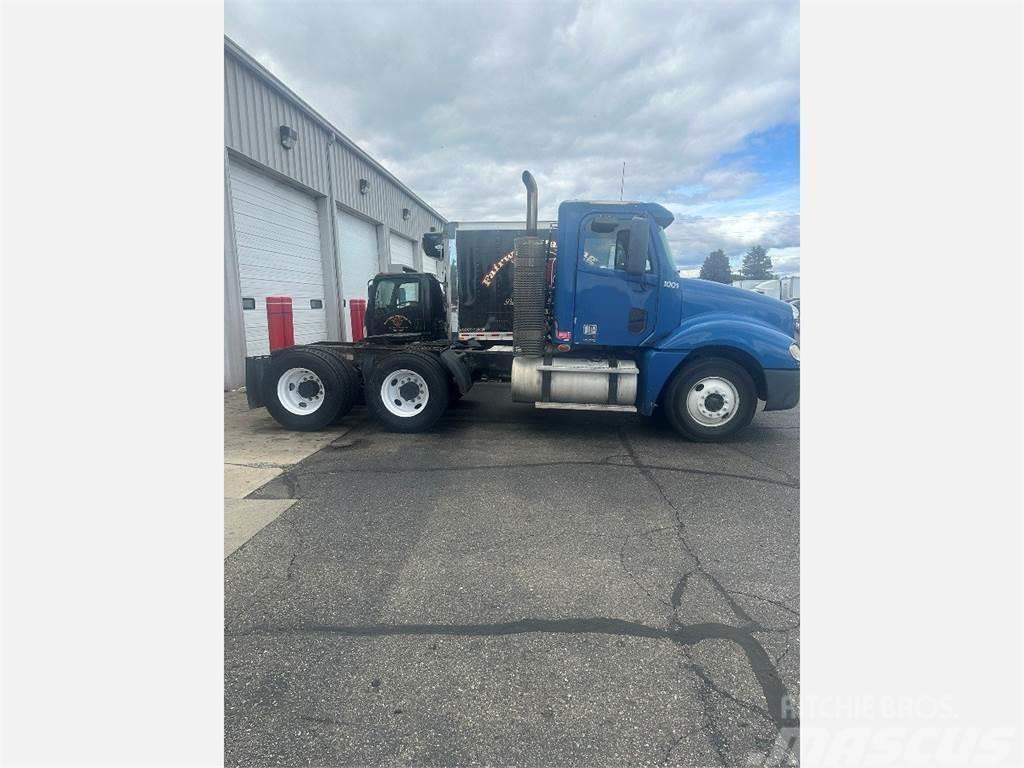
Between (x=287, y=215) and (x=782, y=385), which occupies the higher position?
(x=287, y=215)

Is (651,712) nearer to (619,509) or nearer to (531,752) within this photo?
(531,752)

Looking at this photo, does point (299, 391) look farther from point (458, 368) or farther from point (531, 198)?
point (531, 198)

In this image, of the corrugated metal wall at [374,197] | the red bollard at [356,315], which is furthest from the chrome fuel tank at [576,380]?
the corrugated metal wall at [374,197]

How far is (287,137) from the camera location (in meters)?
11.1

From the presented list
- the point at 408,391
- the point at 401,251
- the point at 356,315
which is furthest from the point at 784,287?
the point at 408,391

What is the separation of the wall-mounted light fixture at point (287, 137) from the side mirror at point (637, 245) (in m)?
9.17

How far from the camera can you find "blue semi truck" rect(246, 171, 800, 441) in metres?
5.88

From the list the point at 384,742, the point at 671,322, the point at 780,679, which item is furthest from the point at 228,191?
the point at 780,679

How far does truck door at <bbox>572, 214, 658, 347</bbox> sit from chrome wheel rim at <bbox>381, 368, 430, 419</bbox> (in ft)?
7.15

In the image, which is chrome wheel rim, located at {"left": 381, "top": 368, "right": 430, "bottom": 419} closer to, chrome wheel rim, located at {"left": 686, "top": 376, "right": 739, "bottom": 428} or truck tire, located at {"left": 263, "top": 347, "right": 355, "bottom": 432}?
truck tire, located at {"left": 263, "top": 347, "right": 355, "bottom": 432}

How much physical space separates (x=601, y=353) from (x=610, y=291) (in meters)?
0.86

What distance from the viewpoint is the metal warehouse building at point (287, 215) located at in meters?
9.61

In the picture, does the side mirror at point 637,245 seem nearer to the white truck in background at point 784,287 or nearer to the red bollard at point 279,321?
the red bollard at point 279,321

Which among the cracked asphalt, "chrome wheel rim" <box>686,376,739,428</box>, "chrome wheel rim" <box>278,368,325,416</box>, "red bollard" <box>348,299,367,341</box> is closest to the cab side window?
"chrome wheel rim" <box>686,376,739,428</box>
